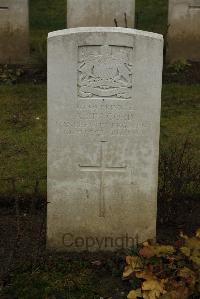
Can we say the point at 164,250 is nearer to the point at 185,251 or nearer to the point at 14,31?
the point at 185,251

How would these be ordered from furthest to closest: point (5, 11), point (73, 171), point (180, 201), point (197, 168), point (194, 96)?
point (5, 11), point (194, 96), point (197, 168), point (180, 201), point (73, 171)

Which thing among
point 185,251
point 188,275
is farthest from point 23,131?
point 188,275

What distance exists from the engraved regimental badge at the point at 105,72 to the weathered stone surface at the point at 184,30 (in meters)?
5.48

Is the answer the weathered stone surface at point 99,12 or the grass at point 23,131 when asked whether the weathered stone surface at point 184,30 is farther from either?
the grass at point 23,131

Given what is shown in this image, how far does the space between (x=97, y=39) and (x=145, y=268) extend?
154 cm

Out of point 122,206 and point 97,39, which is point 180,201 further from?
point 97,39

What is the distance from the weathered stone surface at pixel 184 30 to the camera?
32.5 feet

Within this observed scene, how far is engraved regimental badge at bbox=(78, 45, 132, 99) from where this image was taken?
4617 mm

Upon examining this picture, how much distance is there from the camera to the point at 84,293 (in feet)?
14.5

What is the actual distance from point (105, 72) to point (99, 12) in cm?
528

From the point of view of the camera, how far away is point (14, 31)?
32.7 feet

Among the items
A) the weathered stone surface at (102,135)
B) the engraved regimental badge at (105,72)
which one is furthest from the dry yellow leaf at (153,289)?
the engraved regimental badge at (105,72)

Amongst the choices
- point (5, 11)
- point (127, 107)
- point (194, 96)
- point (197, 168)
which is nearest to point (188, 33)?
point (194, 96)

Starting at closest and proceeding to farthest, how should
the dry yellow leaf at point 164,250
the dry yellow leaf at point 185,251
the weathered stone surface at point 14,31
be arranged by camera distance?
the dry yellow leaf at point 185,251
the dry yellow leaf at point 164,250
the weathered stone surface at point 14,31
